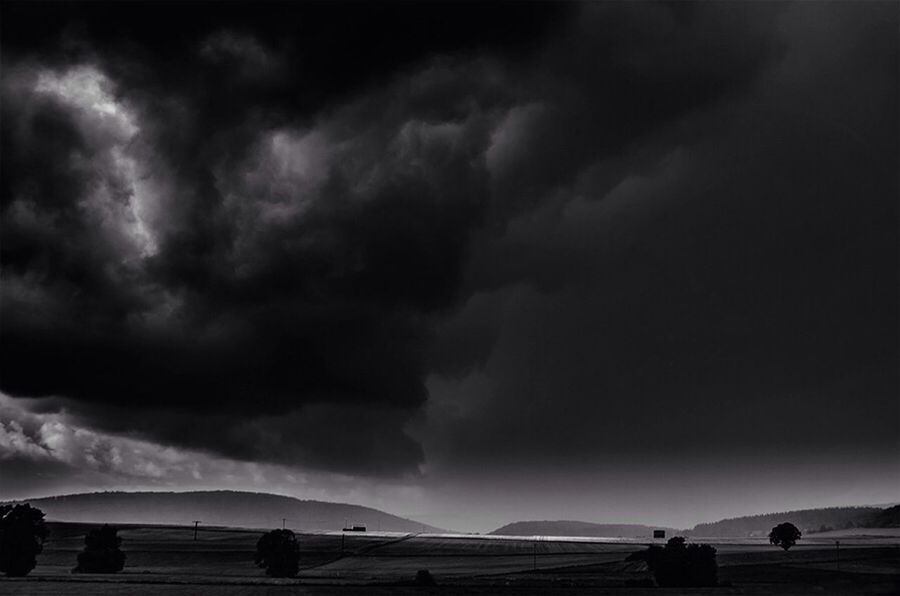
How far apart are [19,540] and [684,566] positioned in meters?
112

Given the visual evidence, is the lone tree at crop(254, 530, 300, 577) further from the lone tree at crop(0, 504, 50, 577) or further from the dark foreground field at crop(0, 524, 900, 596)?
the lone tree at crop(0, 504, 50, 577)

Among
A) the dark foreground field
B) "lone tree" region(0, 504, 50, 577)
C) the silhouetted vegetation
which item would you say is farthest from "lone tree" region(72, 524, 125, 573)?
the silhouetted vegetation

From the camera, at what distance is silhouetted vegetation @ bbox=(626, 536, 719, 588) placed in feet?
442

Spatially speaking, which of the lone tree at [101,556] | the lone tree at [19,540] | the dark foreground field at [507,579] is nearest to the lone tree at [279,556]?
the dark foreground field at [507,579]

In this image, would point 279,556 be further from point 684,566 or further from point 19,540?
point 684,566

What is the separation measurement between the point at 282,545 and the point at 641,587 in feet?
217

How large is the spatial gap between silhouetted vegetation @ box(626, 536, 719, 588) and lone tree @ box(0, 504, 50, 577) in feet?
343

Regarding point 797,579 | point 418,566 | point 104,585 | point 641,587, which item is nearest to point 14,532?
point 104,585

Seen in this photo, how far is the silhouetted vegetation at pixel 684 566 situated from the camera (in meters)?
135

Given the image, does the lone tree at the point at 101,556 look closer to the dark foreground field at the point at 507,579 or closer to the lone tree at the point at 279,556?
the dark foreground field at the point at 507,579

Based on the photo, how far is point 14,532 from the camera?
5704 inches

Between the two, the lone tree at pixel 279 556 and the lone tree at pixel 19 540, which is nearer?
the lone tree at pixel 19 540

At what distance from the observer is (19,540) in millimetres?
144875

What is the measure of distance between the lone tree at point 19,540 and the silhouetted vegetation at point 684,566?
104 meters
